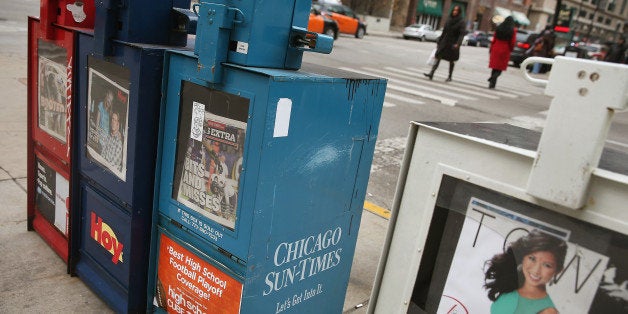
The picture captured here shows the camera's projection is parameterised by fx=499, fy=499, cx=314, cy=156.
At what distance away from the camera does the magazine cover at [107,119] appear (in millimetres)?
2551

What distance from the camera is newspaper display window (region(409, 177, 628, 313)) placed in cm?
136

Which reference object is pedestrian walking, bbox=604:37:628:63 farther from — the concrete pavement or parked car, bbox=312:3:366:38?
the concrete pavement

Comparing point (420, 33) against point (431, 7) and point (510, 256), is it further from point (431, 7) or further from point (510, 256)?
point (510, 256)

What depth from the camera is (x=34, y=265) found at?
3.18m

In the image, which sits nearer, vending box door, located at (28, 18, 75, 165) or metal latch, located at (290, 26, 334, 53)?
metal latch, located at (290, 26, 334, 53)

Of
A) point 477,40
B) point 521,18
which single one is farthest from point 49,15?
point 521,18

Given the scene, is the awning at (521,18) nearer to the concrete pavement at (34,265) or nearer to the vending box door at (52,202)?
the concrete pavement at (34,265)

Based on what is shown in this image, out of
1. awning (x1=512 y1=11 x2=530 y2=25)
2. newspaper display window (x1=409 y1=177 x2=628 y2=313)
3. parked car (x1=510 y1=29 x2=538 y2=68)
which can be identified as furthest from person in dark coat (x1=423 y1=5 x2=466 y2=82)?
awning (x1=512 y1=11 x2=530 y2=25)

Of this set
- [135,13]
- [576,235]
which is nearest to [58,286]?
[135,13]

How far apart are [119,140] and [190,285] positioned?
Result: 0.84 meters

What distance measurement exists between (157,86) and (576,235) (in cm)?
190

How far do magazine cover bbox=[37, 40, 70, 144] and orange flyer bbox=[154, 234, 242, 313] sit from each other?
1156 millimetres

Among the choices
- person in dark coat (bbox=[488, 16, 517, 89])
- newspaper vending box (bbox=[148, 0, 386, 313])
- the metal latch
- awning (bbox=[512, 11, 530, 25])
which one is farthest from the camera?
awning (bbox=[512, 11, 530, 25])

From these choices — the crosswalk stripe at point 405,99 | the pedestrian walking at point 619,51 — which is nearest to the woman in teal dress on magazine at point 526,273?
the crosswalk stripe at point 405,99
